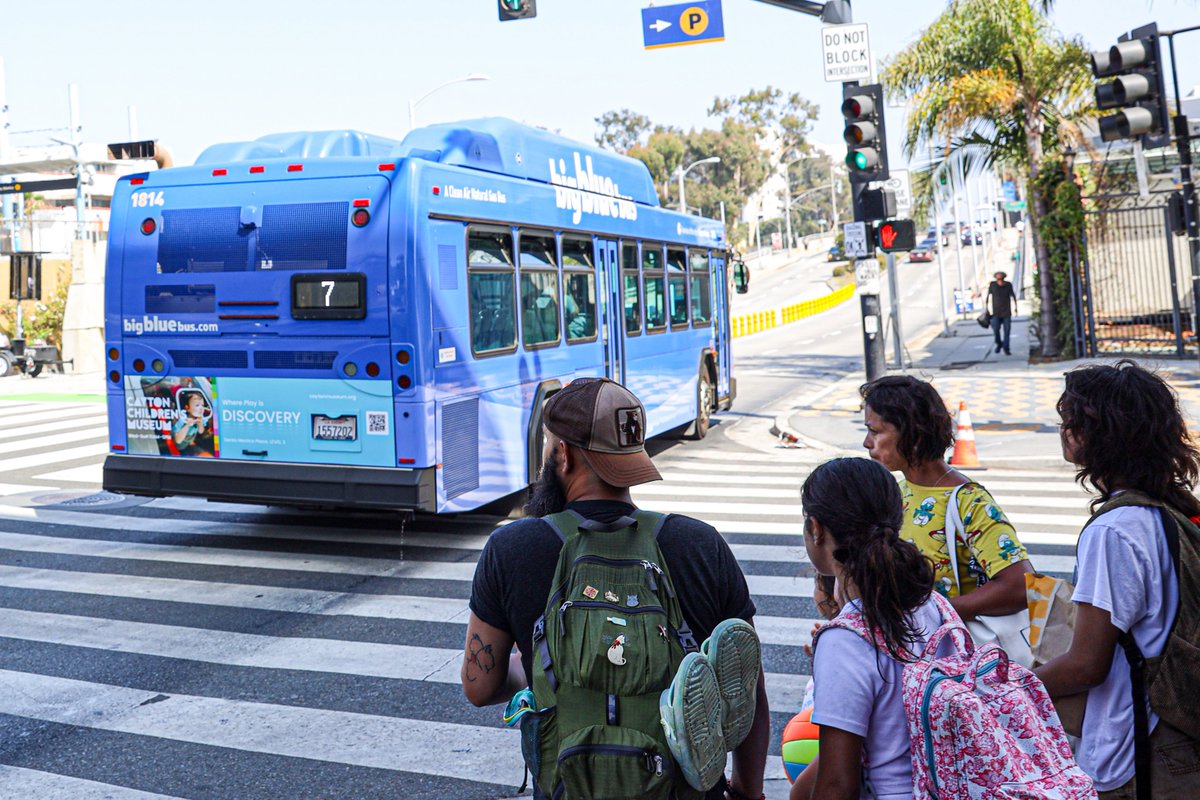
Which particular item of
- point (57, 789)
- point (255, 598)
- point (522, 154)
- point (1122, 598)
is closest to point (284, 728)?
point (57, 789)

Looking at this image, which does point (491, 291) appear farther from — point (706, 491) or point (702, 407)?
point (702, 407)

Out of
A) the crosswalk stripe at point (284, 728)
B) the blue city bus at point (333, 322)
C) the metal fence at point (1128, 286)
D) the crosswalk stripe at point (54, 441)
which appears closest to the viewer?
the crosswalk stripe at point (284, 728)

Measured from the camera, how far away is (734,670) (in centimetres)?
251

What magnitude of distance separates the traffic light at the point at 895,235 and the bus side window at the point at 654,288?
8.63ft

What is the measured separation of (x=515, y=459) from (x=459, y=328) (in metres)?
1.47

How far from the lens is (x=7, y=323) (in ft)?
118

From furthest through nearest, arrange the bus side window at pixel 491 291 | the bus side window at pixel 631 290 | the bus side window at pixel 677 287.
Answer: the bus side window at pixel 677 287 < the bus side window at pixel 631 290 < the bus side window at pixel 491 291

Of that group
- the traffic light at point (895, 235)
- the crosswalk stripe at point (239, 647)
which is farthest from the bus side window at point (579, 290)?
the crosswalk stripe at point (239, 647)

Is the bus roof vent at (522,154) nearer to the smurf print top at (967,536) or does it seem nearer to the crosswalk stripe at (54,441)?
the smurf print top at (967,536)

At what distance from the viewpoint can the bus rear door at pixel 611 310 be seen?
1278cm

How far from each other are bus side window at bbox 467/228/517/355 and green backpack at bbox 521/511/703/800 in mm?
7374

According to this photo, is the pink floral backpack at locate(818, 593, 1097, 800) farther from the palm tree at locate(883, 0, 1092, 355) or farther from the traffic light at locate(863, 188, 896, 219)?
the palm tree at locate(883, 0, 1092, 355)

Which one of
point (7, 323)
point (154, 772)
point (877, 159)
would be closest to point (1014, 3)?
point (877, 159)

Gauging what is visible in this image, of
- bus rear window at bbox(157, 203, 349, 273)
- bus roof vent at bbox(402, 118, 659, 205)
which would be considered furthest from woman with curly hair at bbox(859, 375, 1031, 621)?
bus roof vent at bbox(402, 118, 659, 205)
